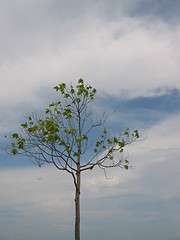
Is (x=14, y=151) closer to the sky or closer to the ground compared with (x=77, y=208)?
closer to the sky

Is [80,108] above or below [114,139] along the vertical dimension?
above

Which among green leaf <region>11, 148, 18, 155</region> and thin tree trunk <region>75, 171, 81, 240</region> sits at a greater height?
green leaf <region>11, 148, 18, 155</region>

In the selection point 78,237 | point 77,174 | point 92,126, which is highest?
point 92,126

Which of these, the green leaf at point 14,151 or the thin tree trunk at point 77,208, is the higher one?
the green leaf at point 14,151

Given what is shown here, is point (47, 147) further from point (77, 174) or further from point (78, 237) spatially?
point (78, 237)

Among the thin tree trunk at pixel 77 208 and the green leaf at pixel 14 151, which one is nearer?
the thin tree trunk at pixel 77 208

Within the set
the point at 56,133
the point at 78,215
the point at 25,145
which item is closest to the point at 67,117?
the point at 56,133

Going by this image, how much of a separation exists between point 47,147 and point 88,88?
3.55m

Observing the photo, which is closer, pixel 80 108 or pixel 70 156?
pixel 70 156

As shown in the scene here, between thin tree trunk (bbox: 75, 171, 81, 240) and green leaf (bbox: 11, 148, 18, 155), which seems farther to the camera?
green leaf (bbox: 11, 148, 18, 155)

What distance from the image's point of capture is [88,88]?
63.3 feet

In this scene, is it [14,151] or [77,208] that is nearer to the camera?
[77,208]

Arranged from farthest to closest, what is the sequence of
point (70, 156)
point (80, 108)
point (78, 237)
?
point (80, 108) < point (70, 156) < point (78, 237)

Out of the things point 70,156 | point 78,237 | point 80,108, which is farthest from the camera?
point 80,108
